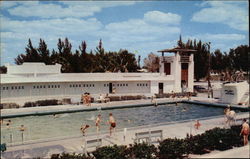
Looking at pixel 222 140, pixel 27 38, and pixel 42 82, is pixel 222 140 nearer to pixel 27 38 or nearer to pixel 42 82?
pixel 42 82

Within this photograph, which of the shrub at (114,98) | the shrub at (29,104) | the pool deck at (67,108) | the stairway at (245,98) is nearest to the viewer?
the pool deck at (67,108)

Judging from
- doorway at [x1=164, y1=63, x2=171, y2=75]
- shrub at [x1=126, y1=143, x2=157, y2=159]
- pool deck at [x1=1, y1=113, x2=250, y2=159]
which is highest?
doorway at [x1=164, y1=63, x2=171, y2=75]

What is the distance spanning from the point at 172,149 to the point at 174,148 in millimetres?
124

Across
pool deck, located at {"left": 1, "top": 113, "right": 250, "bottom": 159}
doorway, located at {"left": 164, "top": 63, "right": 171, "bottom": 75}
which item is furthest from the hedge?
doorway, located at {"left": 164, "top": 63, "right": 171, "bottom": 75}

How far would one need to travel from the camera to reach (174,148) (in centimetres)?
998

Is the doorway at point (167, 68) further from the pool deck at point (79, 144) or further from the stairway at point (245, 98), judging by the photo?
the pool deck at point (79, 144)

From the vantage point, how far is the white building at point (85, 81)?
93.0 ft

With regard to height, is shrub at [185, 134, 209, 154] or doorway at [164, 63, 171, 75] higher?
doorway at [164, 63, 171, 75]

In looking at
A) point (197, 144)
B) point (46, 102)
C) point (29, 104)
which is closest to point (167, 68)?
point (46, 102)

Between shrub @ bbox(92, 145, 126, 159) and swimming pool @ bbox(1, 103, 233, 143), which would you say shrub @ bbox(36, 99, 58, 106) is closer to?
swimming pool @ bbox(1, 103, 233, 143)

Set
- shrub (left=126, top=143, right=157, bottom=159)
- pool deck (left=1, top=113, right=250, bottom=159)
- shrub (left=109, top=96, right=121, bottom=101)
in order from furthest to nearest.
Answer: shrub (left=109, top=96, right=121, bottom=101) < pool deck (left=1, top=113, right=250, bottom=159) < shrub (left=126, top=143, right=157, bottom=159)

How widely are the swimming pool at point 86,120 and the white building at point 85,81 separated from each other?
24.6 feet

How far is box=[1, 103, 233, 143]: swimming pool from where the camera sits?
51.4ft

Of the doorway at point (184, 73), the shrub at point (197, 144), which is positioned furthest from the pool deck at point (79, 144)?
the doorway at point (184, 73)
